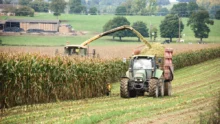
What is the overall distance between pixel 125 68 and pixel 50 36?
44.3m

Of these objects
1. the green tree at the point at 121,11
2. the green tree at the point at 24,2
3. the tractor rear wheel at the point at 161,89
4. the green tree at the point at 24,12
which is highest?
the green tree at the point at 24,2

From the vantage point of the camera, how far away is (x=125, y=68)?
132 ft

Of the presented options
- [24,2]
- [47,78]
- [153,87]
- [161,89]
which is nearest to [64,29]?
[24,2]

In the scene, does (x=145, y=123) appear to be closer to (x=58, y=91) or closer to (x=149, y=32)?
(x=58, y=91)

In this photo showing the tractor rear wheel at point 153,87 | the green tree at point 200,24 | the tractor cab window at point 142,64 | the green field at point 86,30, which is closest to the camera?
the tractor rear wheel at point 153,87

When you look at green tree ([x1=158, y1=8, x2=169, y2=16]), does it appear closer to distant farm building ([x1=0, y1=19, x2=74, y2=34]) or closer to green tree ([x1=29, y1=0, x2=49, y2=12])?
green tree ([x1=29, y1=0, x2=49, y2=12])

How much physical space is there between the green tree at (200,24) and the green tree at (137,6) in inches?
1327

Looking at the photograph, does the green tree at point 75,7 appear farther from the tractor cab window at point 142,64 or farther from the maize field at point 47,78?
the tractor cab window at point 142,64

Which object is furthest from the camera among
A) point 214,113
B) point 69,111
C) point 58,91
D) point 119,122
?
point 58,91

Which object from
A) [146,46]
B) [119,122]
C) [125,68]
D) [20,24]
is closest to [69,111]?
[119,122]

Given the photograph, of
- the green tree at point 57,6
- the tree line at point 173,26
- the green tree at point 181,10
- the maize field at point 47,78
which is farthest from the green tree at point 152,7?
the maize field at point 47,78

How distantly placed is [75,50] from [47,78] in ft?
42.4

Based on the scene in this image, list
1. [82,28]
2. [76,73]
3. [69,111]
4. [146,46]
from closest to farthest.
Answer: [69,111]
[76,73]
[146,46]
[82,28]

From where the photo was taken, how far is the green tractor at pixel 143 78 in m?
23.3
